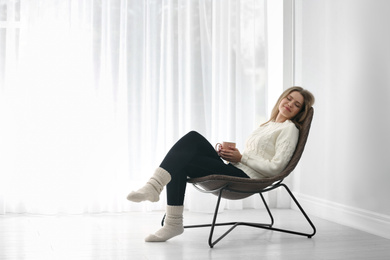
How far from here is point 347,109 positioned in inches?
137

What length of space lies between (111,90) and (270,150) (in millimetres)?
1511

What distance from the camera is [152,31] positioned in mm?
4141

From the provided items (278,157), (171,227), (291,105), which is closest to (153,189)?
(171,227)

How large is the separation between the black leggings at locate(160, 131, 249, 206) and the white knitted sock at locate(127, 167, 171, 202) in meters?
0.05

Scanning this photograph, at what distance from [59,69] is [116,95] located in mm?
480

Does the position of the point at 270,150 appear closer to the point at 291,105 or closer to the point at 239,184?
the point at 291,105

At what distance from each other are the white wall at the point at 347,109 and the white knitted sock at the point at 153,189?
1.32m

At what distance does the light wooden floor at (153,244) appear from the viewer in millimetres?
2592

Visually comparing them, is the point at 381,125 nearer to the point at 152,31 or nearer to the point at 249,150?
the point at 249,150

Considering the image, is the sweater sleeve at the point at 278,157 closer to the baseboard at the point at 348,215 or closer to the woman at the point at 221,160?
the woman at the point at 221,160

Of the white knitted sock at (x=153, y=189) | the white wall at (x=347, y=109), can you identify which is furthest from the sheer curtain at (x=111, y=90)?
the white knitted sock at (x=153, y=189)

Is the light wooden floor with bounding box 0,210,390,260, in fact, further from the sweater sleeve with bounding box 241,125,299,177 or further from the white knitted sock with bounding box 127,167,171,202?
the sweater sleeve with bounding box 241,125,299,177

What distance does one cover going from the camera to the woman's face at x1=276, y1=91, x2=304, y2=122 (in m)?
3.20

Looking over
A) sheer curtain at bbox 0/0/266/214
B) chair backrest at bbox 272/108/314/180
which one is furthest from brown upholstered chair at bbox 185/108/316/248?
sheer curtain at bbox 0/0/266/214
